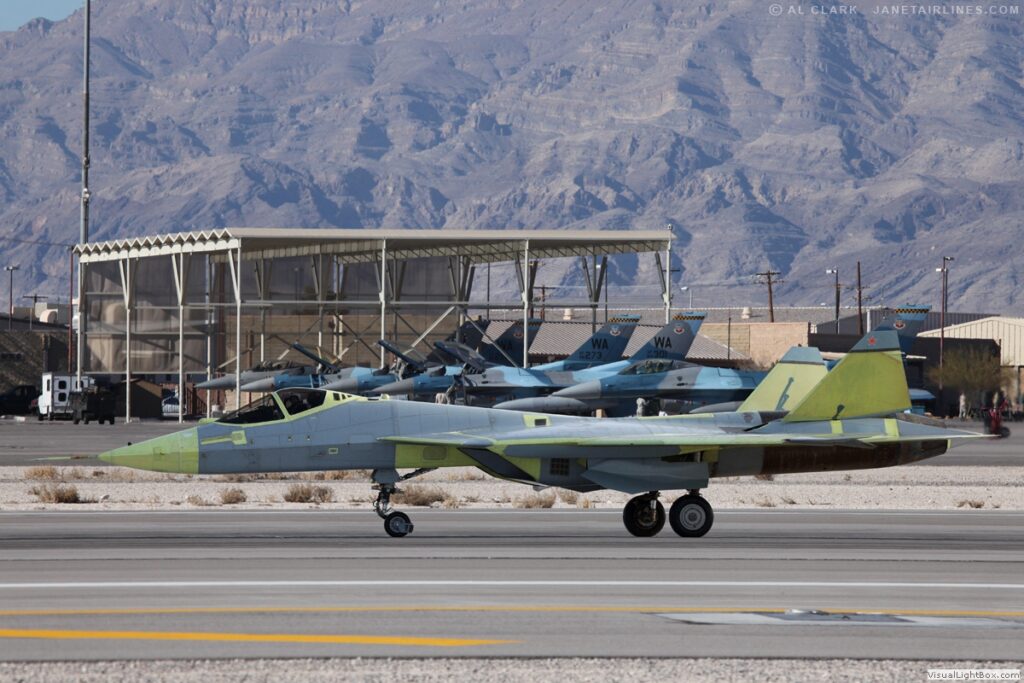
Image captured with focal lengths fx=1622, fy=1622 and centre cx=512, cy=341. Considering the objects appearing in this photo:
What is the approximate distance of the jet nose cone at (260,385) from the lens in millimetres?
65062

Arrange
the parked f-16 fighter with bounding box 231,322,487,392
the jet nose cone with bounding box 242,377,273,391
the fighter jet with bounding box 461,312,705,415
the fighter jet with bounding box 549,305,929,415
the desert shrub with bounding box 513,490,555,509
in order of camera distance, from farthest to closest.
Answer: the jet nose cone with bounding box 242,377,273,391 → the parked f-16 fighter with bounding box 231,322,487,392 → the fighter jet with bounding box 461,312,705,415 → the fighter jet with bounding box 549,305,929,415 → the desert shrub with bounding box 513,490,555,509

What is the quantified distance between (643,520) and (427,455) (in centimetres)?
313

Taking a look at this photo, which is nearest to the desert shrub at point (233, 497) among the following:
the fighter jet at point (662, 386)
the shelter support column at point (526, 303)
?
the fighter jet at point (662, 386)

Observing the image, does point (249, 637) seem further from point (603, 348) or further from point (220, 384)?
point (220, 384)

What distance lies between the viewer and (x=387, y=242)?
69.6 meters

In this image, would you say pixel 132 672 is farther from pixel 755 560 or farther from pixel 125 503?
pixel 125 503

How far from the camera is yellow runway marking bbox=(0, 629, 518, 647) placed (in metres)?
13.8

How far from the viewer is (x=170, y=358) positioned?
85.6m

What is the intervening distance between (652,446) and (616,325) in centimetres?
4176

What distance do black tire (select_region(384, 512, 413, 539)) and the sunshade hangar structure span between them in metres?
44.4

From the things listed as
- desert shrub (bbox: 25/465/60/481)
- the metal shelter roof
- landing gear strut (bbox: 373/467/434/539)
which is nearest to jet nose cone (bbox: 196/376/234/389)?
the metal shelter roof

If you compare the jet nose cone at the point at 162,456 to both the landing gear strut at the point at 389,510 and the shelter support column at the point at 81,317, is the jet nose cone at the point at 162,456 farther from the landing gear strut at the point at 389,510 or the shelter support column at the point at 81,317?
the shelter support column at the point at 81,317

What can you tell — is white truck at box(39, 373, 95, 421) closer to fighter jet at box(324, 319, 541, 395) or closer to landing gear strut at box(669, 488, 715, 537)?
fighter jet at box(324, 319, 541, 395)

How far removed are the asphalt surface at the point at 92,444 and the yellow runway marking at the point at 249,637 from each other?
22.7 m
